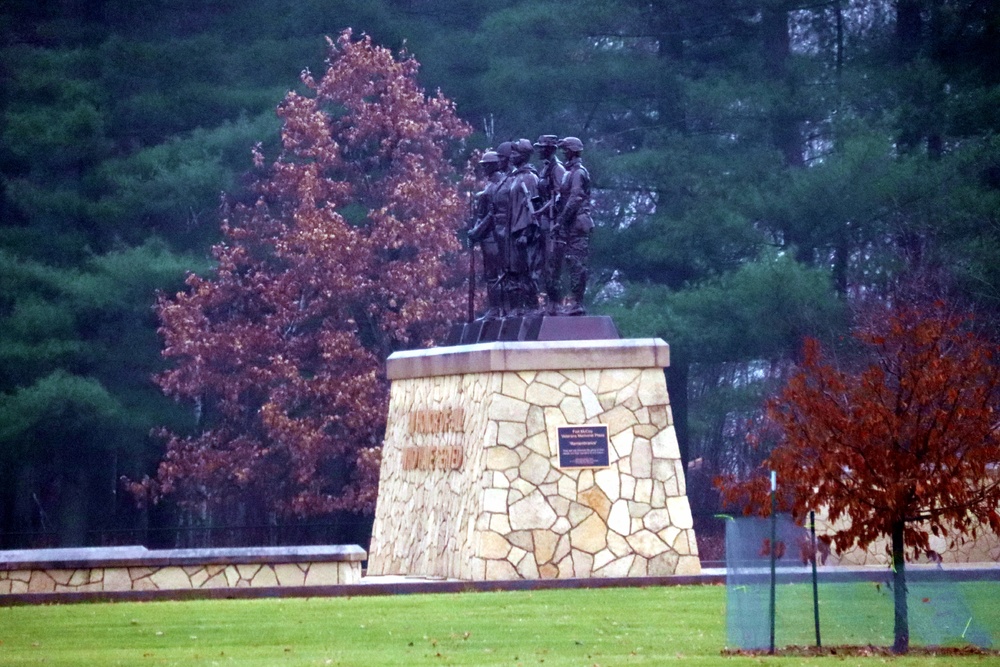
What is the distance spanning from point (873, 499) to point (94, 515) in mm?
25761

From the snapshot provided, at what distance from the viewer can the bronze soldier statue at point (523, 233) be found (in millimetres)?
21358

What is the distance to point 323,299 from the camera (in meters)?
32.0

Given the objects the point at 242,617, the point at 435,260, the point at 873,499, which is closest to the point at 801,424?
the point at 873,499

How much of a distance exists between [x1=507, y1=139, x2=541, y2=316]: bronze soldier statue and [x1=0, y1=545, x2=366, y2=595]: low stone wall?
13.0 ft

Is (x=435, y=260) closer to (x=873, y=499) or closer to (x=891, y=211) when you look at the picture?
(x=891, y=211)

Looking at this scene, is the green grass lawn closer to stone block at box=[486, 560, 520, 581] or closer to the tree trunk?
the tree trunk

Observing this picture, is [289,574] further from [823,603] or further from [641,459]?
[823,603]

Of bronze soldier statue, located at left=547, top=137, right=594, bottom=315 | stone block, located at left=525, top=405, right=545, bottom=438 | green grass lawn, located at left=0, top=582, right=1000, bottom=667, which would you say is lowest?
green grass lawn, located at left=0, top=582, right=1000, bottom=667

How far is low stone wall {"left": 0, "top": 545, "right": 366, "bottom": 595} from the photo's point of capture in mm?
19375

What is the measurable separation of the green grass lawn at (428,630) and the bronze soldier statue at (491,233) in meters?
4.83

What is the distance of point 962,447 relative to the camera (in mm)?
13016

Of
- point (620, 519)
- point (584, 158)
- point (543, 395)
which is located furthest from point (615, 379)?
point (584, 158)

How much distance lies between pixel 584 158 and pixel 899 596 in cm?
2257

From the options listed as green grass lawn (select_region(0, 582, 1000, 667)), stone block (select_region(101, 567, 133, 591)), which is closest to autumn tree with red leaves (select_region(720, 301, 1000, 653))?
green grass lawn (select_region(0, 582, 1000, 667))
